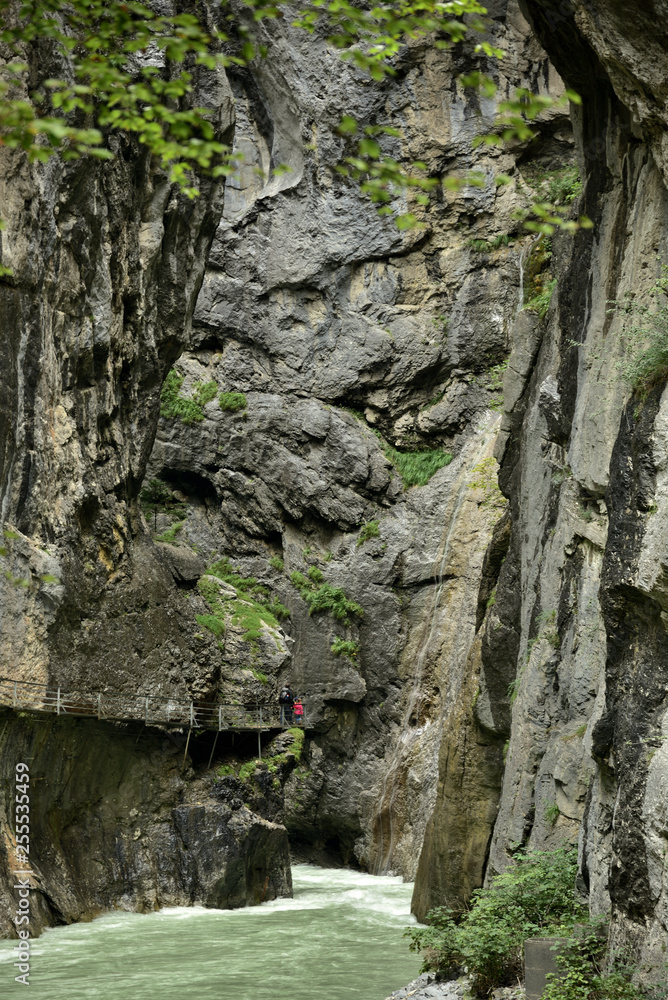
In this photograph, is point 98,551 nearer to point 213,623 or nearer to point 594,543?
point 213,623

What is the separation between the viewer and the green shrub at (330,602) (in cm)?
2936

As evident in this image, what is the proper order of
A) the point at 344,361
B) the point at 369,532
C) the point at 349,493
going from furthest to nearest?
1. the point at 344,361
2. the point at 349,493
3. the point at 369,532

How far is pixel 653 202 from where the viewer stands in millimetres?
10461

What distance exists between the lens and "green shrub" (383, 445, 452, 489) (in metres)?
30.6

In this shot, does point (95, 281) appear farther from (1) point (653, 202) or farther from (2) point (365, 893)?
(2) point (365, 893)

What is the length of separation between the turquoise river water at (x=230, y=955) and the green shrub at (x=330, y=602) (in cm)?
996

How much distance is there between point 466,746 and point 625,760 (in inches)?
359

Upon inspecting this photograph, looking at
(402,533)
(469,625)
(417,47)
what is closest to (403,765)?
(469,625)

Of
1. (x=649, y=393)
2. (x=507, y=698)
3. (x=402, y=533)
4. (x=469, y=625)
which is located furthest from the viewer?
(x=402, y=533)

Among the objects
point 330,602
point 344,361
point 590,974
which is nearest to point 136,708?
point 330,602

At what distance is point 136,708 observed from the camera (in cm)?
2020

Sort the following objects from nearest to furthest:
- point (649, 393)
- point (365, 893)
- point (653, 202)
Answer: point (649, 393) → point (653, 202) → point (365, 893)

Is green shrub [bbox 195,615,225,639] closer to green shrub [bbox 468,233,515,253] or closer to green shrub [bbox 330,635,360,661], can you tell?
green shrub [bbox 330,635,360,661]

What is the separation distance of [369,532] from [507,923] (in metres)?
20.9
